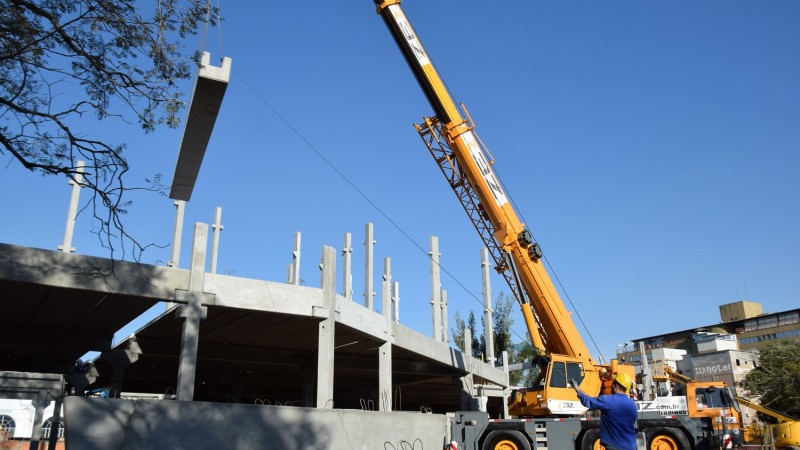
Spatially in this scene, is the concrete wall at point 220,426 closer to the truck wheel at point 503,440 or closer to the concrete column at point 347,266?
the truck wheel at point 503,440

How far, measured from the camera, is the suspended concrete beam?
7898 millimetres

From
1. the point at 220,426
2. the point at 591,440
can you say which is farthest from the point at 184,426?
the point at 591,440

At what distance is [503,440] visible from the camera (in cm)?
1694

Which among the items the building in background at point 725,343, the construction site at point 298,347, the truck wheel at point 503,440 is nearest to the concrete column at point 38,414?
the construction site at point 298,347

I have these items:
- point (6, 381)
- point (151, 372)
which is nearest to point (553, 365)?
point (6, 381)

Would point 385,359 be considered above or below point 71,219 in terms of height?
below

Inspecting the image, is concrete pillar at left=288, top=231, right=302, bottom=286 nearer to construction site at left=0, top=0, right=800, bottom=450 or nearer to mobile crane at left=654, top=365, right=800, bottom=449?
construction site at left=0, top=0, right=800, bottom=450

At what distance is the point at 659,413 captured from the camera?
57.2 feet

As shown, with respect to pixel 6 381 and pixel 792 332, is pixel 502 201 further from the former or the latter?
pixel 792 332

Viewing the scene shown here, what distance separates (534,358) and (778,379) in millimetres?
29747

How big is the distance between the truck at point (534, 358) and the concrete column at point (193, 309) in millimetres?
6630

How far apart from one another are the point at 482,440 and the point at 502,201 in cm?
719

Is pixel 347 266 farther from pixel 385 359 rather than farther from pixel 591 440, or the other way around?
pixel 591 440

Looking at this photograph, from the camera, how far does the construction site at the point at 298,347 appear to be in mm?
12062
